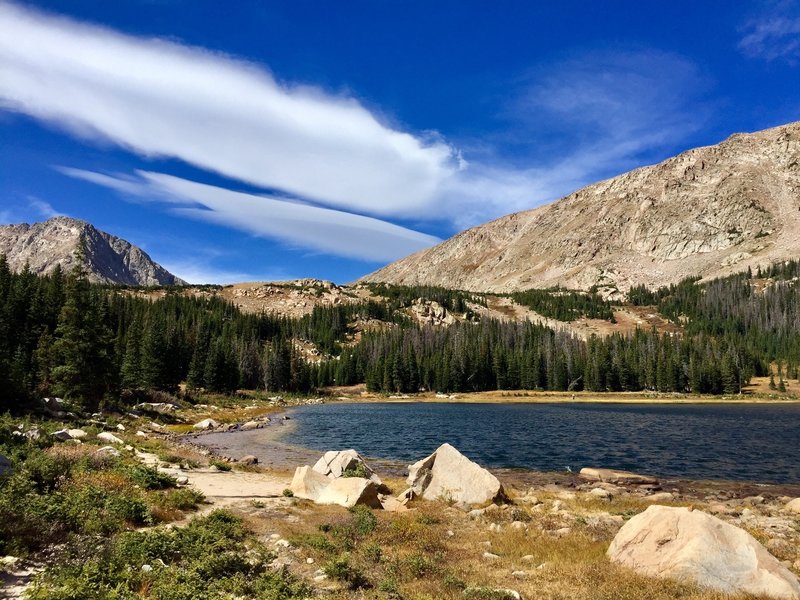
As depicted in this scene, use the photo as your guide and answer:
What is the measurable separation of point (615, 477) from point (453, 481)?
1634 cm

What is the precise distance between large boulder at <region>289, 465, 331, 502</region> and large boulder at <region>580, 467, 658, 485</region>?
21946 mm

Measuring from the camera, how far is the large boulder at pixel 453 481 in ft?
81.8

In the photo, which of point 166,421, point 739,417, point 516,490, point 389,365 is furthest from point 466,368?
point 516,490

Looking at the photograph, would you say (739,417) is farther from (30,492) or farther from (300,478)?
(30,492)

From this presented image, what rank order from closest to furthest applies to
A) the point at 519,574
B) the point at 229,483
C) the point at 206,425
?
the point at 519,574, the point at 229,483, the point at 206,425

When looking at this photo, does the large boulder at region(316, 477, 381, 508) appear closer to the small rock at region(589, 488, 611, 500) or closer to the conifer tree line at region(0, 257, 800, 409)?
the small rock at region(589, 488, 611, 500)

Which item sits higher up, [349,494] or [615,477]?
[349,494]

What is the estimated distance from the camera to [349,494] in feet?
76.0

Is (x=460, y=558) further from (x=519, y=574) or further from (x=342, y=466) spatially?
(x=342, y=466)

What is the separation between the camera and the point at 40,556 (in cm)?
1105

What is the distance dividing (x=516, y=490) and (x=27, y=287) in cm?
8580

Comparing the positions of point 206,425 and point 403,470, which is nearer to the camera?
point 403,470

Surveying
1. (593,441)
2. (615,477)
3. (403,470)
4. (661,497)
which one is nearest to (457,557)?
(661,497)

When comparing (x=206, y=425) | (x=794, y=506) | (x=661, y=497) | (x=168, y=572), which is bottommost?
(x=206, y=425)
